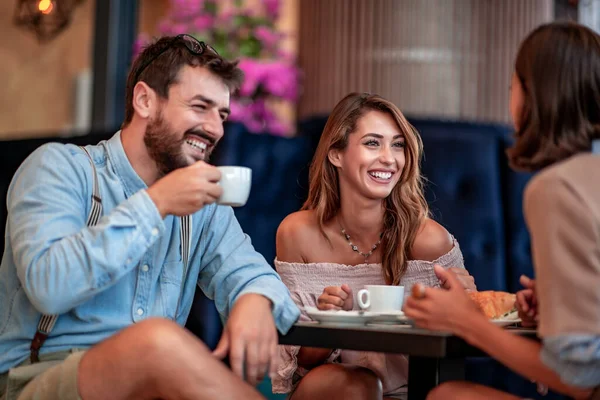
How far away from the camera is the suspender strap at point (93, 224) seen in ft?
5.59

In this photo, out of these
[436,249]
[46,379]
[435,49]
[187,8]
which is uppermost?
[187,8]

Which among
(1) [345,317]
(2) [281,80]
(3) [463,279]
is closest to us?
(1) [345,317]

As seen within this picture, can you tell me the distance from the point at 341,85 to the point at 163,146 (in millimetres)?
2200

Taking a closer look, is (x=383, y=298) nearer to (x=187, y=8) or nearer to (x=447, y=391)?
(x=447, y=391)

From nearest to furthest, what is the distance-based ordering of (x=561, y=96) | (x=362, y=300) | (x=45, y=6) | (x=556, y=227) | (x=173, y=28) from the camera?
(x=556, y=227)
(x=561, y=96)
(x=362, y=300)
(x=173, y=28)
(x=45, y=6)

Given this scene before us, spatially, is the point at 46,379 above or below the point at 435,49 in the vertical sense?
below

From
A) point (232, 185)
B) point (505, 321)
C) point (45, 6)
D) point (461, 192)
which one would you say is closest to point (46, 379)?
point (232, 185)

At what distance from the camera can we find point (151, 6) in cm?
651

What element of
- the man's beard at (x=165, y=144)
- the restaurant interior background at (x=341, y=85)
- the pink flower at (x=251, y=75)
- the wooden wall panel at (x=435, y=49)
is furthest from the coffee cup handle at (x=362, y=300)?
the pink flower at (x=251, y=75)

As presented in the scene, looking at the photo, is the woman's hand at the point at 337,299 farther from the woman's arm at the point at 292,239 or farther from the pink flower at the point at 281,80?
the pink flower at the point at 281,80

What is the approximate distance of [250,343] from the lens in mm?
1603

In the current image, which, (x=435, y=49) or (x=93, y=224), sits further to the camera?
(x=435, y=49)

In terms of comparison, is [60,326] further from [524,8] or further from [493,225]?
[524,8]

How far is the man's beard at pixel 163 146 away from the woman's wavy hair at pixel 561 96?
2.42ft
